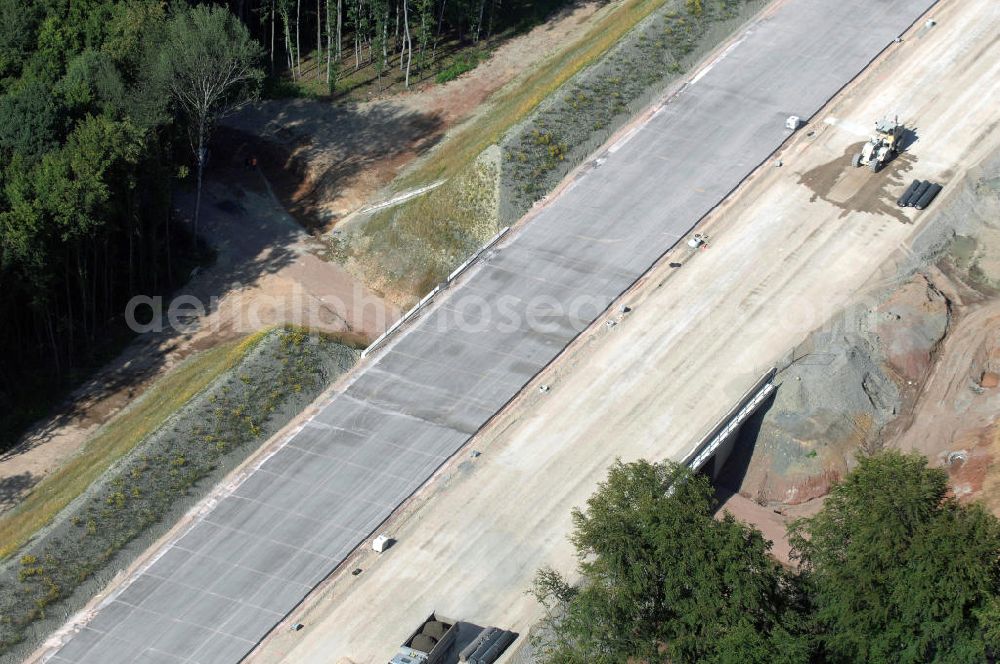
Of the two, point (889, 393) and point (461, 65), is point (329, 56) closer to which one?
point (461, 65)

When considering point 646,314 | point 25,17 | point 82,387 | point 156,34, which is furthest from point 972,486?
point 25,17

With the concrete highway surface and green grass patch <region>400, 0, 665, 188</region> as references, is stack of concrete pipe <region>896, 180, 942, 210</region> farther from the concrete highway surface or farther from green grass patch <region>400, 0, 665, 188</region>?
green grass patch <region>400, 0, 665, 188</region>

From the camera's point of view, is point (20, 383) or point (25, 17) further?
point (25, 17)

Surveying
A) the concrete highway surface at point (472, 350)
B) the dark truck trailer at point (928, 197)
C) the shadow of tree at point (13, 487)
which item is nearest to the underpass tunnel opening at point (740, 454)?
the concrete highway surface at point (472, 350)

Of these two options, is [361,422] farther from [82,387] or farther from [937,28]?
[937,28]

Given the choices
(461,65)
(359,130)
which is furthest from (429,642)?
(461,65)

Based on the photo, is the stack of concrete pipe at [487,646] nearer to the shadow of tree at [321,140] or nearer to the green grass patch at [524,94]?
the green grass patch at [524,94]
